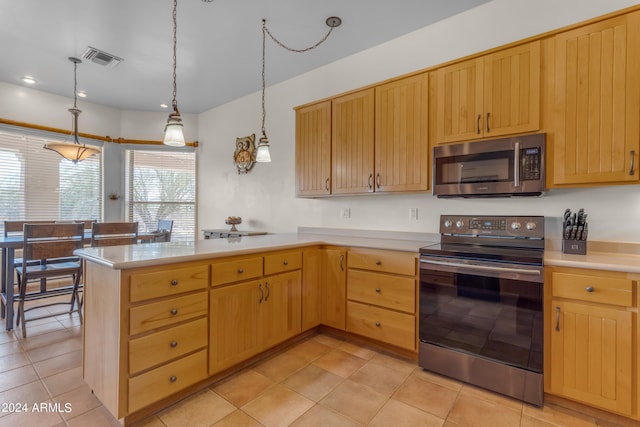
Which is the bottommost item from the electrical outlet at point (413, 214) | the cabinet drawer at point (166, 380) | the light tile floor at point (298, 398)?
the light tile floor at point (298, 398)

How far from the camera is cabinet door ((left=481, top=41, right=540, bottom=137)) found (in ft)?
6.54

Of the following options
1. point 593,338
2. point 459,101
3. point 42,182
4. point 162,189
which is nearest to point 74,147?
point 42,182

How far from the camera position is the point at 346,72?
10.7 feet

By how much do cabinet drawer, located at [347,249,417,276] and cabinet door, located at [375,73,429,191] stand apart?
1.89 ft

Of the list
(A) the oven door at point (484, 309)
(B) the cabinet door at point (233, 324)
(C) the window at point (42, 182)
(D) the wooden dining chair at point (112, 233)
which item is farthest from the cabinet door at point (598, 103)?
(C) the window at point (42, 182)

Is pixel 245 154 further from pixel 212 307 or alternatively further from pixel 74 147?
pixel 212 307

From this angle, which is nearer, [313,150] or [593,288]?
[593,288]

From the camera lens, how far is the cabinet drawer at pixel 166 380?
158 centimetres

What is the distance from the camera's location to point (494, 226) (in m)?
Result: 2.27

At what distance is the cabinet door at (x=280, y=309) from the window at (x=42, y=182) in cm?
391

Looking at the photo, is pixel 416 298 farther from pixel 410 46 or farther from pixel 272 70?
pixel 272 70

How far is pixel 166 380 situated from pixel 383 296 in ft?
5.09

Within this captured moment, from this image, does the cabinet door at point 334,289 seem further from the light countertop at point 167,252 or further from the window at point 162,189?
the window at point 162,189

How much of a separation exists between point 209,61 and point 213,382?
3168 mm
